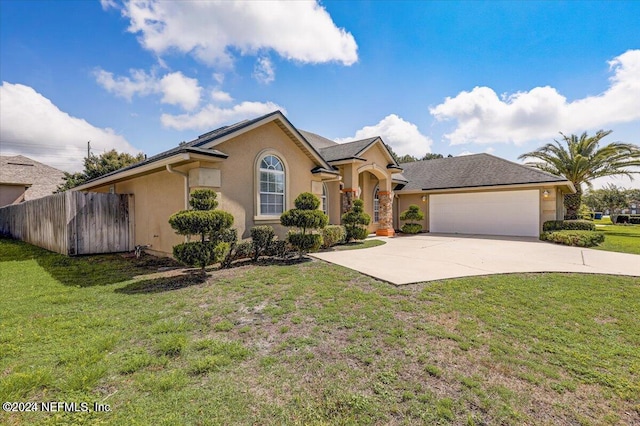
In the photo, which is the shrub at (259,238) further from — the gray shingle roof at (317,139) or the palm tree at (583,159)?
the palm tree at (583,159)

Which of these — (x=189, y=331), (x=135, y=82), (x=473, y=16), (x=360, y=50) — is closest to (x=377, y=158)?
(x=360, y=50)

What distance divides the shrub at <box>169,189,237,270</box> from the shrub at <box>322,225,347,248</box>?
534cm

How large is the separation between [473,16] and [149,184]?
14.7 metres

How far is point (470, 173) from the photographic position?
67.4 feet

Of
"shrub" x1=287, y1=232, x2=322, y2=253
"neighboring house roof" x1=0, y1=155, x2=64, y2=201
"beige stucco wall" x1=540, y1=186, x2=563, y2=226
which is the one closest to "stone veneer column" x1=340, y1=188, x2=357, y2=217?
"shrub" x1=287, y1=232, x2=322, y2=253

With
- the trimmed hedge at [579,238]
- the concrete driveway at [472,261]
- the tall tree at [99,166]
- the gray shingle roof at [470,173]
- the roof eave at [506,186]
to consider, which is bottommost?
the concrete driveway at [472,261]

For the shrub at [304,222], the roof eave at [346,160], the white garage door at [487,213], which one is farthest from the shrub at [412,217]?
the shrub at [304,222]

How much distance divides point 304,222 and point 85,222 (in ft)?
30.6

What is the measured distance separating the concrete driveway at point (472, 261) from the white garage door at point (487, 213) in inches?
221

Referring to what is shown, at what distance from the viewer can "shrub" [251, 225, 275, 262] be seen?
10180 millimetres

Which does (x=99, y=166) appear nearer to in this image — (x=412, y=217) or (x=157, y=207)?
(x=157, y=207)

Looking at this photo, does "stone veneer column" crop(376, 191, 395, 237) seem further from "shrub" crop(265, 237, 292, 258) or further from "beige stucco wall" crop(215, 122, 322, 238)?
"shrub" crop(265, 237, 292, 258)

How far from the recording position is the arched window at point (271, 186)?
37.4ft

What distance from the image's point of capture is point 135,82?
1375 cm
